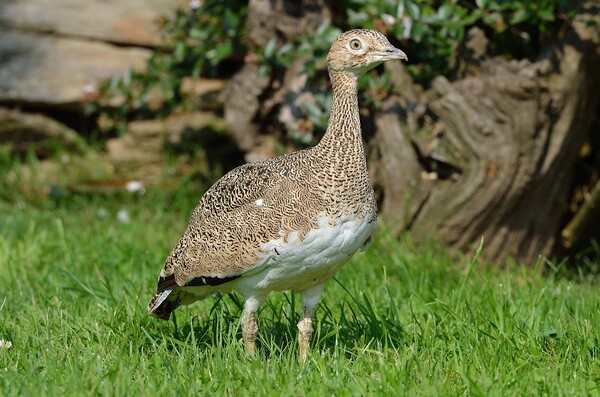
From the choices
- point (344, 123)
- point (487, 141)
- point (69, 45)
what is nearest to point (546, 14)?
point (487, 141)

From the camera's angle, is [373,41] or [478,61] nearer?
[373,41]

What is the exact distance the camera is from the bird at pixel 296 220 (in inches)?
174

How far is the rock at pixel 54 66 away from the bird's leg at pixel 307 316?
16.7ft

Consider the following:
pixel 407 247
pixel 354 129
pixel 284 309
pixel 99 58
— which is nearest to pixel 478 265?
pixel 407 247

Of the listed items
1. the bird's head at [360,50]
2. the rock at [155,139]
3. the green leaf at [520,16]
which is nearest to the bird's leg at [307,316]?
the bird's head at [360,50]

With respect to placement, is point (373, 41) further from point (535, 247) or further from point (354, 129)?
point (535, 247)

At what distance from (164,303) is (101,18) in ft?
16.8

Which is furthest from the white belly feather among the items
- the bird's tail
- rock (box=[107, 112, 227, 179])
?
rock (box=[107, 112, 227, 179])

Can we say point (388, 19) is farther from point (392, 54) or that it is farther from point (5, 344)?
point (5, 344)

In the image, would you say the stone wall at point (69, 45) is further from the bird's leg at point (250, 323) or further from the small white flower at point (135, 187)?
the bird's leg at point (250, 323)

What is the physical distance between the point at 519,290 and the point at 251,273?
204 centimetres

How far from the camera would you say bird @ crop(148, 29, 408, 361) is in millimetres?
4410

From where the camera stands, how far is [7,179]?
364 inches

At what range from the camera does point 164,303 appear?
5035 mm
